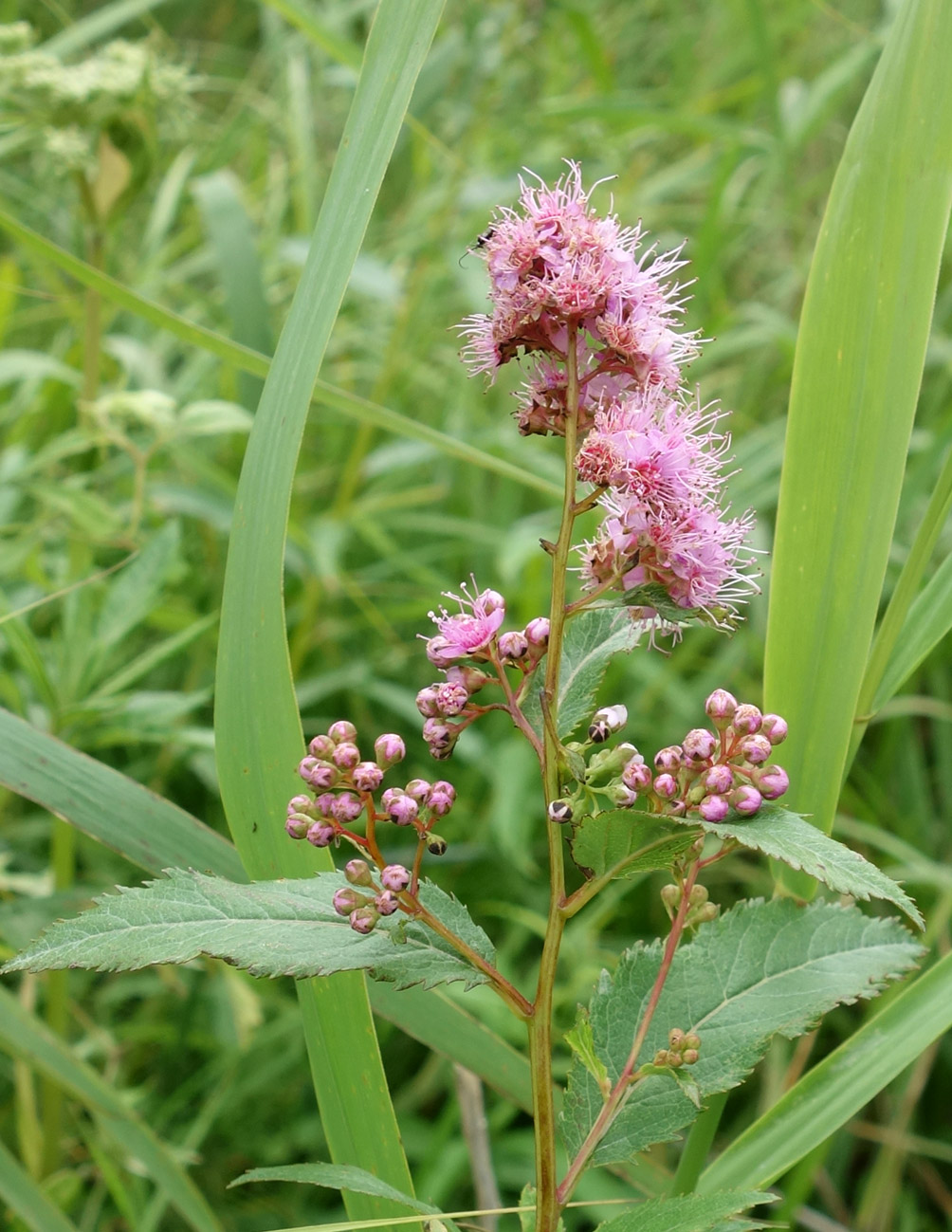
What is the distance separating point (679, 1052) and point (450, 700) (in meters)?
0.27

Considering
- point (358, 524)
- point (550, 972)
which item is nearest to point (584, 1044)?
point (550, 972)

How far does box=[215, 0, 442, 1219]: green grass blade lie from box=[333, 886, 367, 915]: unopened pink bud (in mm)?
173

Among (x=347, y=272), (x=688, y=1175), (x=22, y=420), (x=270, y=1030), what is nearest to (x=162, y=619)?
(x=22, y=420)

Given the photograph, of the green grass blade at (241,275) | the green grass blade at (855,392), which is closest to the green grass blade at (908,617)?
the green grass blade at (855,392)

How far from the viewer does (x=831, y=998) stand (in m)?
0.79

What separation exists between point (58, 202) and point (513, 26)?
1.07 m

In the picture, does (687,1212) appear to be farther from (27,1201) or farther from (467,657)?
(27,1201)

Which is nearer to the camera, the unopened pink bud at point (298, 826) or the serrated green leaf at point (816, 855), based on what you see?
the serrated green leaf at point (816, 855)

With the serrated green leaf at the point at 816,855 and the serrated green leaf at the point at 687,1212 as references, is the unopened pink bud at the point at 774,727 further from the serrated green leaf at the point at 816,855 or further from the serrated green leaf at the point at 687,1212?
the serrated green leaf at the point at 687,1212

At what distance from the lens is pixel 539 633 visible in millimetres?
761

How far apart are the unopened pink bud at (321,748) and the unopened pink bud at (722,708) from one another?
9.9 inches

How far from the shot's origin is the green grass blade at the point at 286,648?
864 mm

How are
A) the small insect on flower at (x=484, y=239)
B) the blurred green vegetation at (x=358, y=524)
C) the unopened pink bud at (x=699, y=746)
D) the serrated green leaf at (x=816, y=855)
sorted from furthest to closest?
the blurred green vegetation at (x=358, y=524) < the small insect on flower at (x=484, y=239) < the unopened pink bud at (x=699, y=746) < the serrated green leaf at (x=816, y=855)

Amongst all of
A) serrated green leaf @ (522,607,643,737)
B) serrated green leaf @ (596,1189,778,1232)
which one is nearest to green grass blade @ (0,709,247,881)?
serrated green leaf @ (522,607,643,737)
